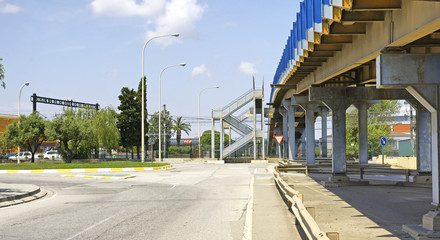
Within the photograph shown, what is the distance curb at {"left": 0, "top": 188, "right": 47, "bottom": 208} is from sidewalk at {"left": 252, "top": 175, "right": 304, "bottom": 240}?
7.83 meters

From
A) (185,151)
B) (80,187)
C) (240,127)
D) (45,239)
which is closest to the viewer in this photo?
(45,239)

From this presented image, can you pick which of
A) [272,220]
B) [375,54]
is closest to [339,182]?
[375,54]

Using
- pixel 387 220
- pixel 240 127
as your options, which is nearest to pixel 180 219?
pixel 387 220

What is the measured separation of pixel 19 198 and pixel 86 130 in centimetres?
3785

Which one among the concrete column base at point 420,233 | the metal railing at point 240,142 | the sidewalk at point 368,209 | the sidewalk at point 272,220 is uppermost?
the metal railing at point 240,142

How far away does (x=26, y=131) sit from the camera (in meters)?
54.9

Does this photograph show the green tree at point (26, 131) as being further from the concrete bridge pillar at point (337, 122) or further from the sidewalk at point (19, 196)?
the concrete bridge pillar at point (337, 122)

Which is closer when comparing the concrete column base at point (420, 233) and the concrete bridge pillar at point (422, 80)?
the concrete column base at point (420, 233)

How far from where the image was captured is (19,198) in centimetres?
1769

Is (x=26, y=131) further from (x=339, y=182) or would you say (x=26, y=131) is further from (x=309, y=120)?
(x=339, y=182)

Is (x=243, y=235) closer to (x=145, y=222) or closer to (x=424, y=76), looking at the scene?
(x=145, y=222)

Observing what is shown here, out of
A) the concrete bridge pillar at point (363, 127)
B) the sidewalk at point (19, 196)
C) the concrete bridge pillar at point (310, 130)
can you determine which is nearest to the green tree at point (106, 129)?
the concrete bridge pillar at point (310, 130)

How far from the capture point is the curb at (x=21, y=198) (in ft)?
54.0

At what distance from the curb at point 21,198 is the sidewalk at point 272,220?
25.7 ft
